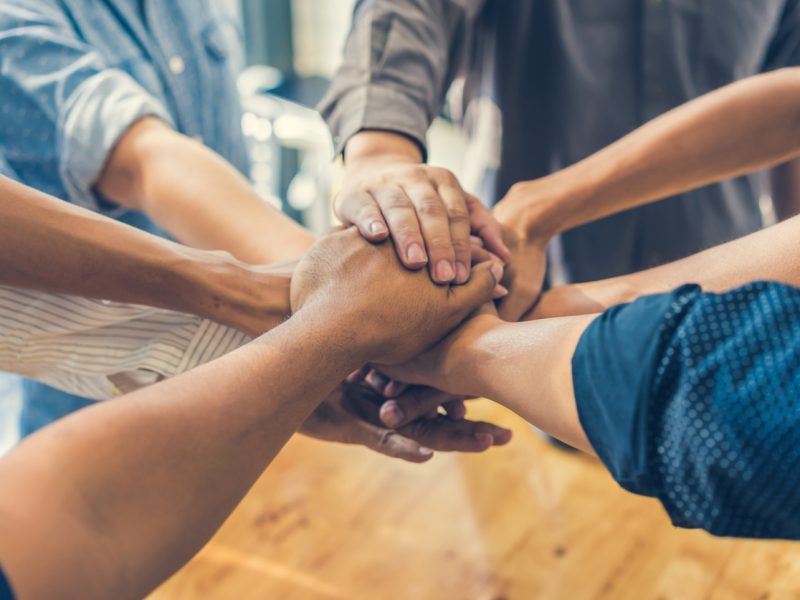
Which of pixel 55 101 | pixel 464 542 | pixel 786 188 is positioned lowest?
pixel 464 542

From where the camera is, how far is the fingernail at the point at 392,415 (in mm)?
901

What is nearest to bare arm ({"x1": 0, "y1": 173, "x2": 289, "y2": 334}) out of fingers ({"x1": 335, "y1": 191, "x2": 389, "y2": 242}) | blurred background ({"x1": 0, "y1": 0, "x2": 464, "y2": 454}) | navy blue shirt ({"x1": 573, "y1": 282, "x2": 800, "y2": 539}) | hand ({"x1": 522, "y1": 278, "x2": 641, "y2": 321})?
fingers ({"x1": 335, "y1": 191, "x2": 389, "y2": 242})

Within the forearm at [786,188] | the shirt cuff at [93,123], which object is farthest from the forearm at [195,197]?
the forearm at [786,188]

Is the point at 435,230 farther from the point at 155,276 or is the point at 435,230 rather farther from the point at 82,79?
the point at 82,79

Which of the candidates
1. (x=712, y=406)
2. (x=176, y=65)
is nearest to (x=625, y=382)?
(x=712, y=406)

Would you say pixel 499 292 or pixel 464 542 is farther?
pixel 464 542

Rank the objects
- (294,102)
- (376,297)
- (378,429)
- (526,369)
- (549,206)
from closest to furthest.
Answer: (526,369)
(376,297)
(378,429)
(549,206)
(294,102)

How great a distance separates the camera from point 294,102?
2.08m

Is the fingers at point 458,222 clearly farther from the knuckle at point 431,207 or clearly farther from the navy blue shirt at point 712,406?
the navy blue shirt at point 712,406

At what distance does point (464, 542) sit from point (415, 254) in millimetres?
613

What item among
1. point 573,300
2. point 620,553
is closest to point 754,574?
point 620,553

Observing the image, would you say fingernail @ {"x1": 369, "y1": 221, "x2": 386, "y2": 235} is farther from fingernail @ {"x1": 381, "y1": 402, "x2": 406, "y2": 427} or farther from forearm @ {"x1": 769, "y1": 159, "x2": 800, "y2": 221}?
forearm @ {"x1": 769, "y1": 159, "x2": 800, "y2": 221}

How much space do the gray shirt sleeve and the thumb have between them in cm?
27

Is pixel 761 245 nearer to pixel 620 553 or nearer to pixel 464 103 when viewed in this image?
pixel 620 553
